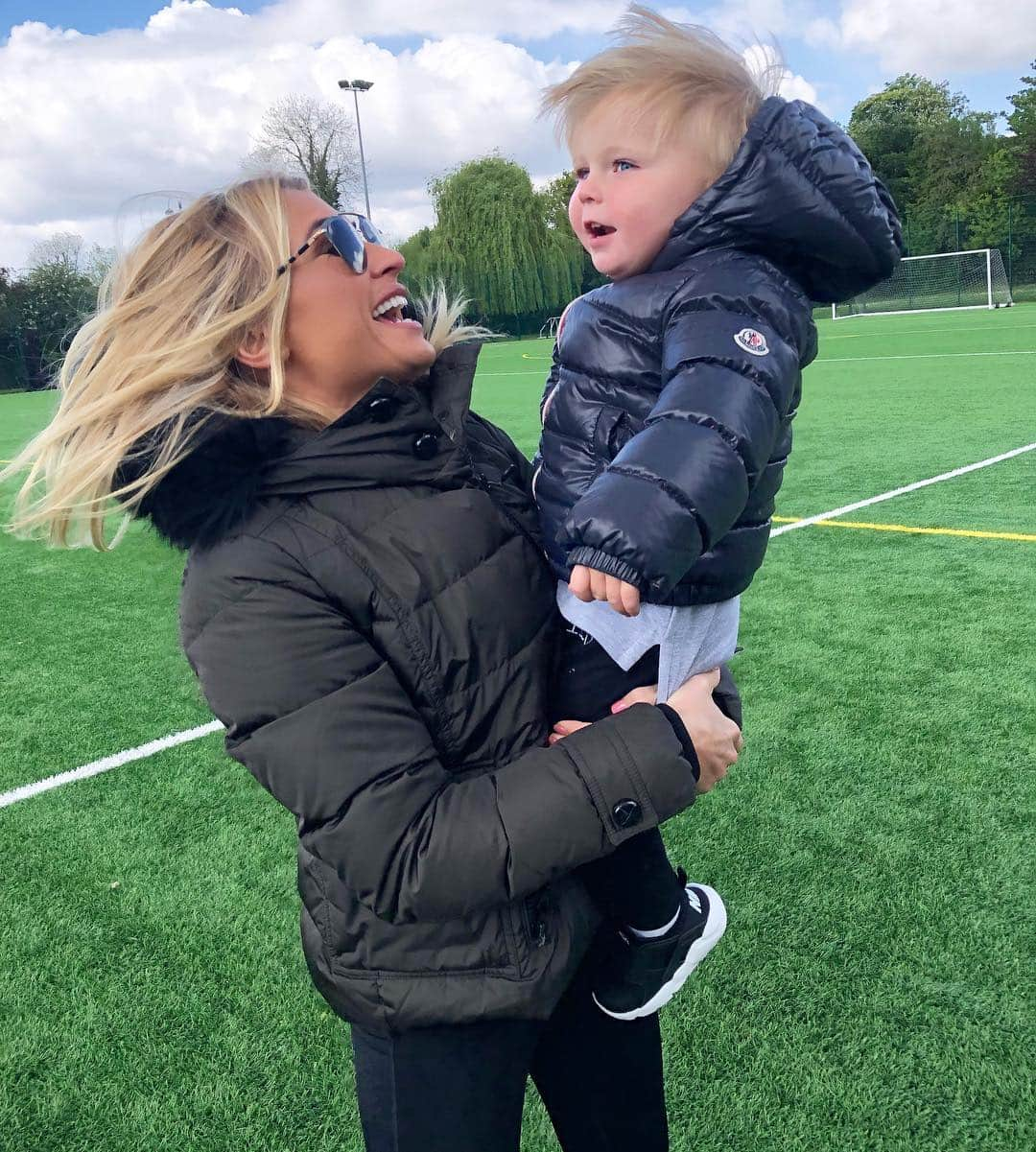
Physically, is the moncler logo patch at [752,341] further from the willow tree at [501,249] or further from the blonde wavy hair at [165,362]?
the willow tree at [501,249]

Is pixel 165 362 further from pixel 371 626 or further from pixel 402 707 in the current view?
pixel 402 707

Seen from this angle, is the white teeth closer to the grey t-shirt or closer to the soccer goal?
the grey t-shirt

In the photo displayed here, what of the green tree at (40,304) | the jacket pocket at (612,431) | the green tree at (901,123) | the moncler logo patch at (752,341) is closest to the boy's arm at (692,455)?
the moncler logo patch at (752,341)

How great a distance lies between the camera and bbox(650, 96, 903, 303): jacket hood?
1.60 m

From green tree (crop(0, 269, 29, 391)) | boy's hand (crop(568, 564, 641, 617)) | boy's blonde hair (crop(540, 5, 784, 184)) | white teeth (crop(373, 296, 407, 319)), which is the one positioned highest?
boy's blonde hair (crop(540, 5, 784, 184))

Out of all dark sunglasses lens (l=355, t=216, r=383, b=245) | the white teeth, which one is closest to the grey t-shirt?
the white teeth

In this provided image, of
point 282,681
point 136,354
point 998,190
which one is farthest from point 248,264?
point 998,190

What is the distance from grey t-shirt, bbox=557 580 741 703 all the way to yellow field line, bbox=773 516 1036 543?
18.7 feet

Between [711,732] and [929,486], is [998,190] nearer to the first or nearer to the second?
[929,486]

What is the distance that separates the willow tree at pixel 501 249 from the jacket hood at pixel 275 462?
45191 mm

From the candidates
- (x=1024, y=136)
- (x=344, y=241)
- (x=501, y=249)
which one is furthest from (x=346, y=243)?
(x=1024, y=136)

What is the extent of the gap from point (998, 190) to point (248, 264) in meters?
53.2

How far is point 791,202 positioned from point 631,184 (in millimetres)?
271

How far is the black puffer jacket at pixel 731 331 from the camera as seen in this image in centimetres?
142
